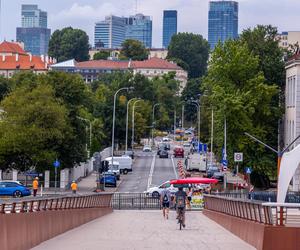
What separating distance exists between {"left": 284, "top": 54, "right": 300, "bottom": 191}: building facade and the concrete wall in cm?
4624

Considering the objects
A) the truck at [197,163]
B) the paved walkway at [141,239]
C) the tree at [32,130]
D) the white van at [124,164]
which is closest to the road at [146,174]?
the white van at [124,164]

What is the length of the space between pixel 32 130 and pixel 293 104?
20289mm

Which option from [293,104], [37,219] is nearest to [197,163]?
[293,104]

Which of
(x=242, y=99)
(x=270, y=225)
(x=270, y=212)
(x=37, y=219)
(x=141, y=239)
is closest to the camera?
(x=270, y=225)

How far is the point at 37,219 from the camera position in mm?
29047

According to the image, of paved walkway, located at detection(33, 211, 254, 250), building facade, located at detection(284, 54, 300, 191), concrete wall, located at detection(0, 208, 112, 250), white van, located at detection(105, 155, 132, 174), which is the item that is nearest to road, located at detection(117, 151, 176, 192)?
white van, located at detection(105, 155, 132, 174)

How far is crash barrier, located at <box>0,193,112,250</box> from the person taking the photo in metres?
24.1

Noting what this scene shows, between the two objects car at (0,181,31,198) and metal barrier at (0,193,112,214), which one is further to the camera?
car at (0,181,31,198)

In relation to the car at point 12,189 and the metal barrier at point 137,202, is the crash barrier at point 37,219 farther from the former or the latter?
the car at point 12,189

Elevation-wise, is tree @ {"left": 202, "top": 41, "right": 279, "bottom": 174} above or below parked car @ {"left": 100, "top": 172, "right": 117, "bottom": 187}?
above

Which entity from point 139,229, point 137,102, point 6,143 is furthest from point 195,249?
point 137,102

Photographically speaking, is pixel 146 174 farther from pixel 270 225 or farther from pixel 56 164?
pixel 270 225

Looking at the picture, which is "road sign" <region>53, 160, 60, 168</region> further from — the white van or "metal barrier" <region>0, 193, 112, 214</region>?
the white van

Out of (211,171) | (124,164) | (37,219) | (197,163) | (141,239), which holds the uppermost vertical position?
(197,163)
